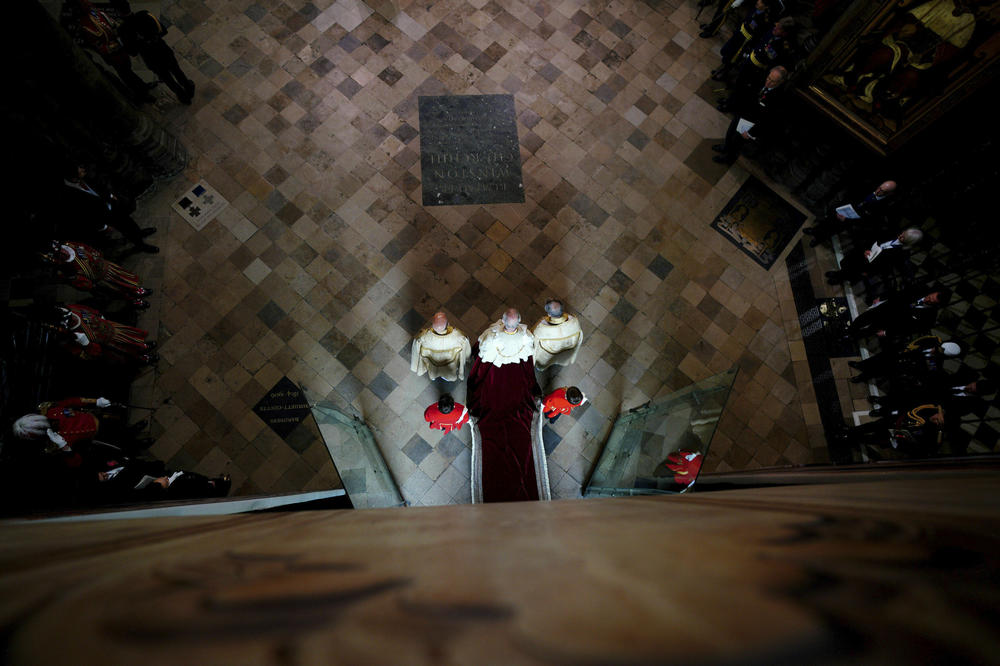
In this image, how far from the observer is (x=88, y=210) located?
5043 mm

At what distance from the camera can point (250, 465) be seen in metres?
5.48

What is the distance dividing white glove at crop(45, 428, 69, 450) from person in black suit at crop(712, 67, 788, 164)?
936cm

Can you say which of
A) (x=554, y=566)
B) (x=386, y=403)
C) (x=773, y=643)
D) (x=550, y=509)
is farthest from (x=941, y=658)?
(x=386, y=403)

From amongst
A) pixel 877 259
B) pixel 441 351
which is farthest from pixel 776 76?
pixel 441 351

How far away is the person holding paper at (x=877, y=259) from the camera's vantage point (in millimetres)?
5379

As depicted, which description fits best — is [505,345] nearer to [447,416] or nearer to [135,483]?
[447,416]

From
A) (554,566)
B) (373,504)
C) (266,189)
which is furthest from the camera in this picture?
(266,189)

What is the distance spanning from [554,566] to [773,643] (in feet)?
0.80

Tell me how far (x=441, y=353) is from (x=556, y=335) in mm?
1435

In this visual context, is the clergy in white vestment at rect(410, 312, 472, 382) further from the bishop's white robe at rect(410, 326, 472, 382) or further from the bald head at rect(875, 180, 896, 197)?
the bald head at rect(875, 180, 896, 197)

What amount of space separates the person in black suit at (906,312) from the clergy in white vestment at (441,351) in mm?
5500

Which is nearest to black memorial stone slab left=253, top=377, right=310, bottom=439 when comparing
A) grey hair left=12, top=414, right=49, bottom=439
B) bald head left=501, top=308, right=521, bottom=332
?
grey hair left=12, top=414, right=49, bottom=439

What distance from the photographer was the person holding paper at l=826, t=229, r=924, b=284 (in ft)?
17.6

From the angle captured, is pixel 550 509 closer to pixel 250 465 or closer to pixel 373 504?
pixel 373 504
